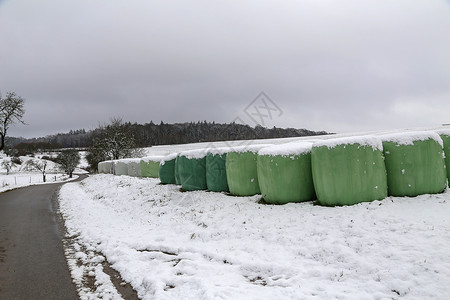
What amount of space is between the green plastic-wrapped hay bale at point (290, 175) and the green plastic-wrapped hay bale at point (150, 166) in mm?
13023

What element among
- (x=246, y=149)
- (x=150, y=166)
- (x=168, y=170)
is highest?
(x=246, y=149)

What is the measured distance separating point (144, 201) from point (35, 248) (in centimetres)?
495

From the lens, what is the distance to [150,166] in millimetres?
20422

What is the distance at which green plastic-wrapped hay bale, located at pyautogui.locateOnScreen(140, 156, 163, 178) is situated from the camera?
19969mm

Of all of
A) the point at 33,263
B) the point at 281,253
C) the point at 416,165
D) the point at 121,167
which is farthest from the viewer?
the point at 121,167

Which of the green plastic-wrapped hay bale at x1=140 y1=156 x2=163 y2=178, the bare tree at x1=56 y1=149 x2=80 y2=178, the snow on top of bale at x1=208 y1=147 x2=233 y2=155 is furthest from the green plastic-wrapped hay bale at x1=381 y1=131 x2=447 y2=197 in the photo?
the bare tree at x1=56 y1=149 x2=80 y2=178

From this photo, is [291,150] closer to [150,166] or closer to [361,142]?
[361,142]

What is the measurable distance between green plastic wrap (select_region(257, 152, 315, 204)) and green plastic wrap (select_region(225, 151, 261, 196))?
137 centimetres

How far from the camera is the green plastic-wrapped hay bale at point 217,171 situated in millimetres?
10281

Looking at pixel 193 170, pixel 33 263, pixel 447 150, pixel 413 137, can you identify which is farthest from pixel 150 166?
pixel 447 150

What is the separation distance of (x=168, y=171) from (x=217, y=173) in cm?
440

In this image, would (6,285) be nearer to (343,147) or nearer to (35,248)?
(35,248)

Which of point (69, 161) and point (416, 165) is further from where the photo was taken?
point (69, 161)

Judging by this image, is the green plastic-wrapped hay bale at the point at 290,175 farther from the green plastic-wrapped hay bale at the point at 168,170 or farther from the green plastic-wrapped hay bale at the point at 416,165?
the green plastic-wrapped hay bale at the point at 168,170
